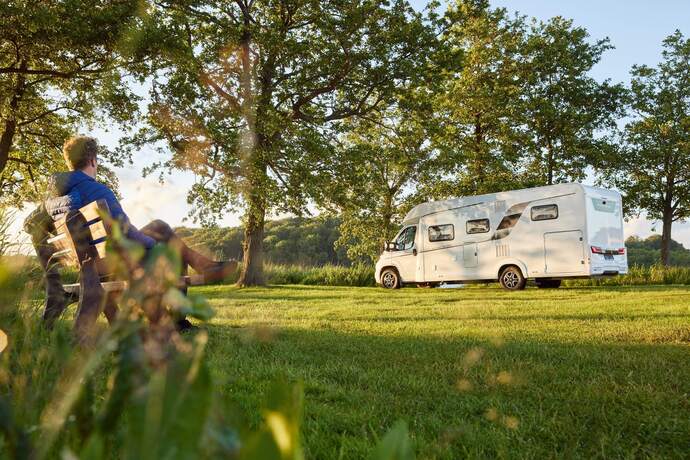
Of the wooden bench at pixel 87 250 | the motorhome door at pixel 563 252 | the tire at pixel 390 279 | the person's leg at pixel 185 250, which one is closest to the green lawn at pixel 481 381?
the person's leg at pixel 185 250

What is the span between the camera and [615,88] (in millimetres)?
24953

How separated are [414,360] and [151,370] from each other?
171 inches

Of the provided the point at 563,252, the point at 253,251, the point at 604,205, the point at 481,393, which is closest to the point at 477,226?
the point at 563,252

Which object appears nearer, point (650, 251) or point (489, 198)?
point (489, 198)

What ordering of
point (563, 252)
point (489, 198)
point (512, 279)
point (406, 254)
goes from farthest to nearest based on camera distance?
point (406, 254), point (489, 198), point (512, 279), point (563, 252)

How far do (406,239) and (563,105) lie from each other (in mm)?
11685

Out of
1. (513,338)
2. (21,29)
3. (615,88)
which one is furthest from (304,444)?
(615,88)

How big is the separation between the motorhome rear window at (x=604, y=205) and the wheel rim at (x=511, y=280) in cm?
286

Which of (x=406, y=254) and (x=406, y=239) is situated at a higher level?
(x=406, y=239)

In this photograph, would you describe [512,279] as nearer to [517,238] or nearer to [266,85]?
[517,238]

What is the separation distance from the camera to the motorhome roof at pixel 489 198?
1459 cm

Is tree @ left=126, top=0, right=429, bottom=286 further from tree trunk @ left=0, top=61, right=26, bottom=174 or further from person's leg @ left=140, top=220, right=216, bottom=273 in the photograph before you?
person's leg @ left=140, top=220, right=216, bottom=273

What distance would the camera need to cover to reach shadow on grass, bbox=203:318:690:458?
2.59 metres

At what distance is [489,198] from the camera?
53.0 ft
